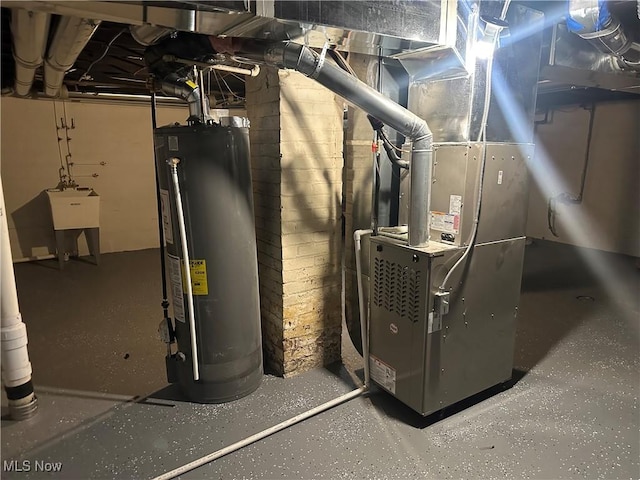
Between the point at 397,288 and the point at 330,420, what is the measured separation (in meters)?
0.74

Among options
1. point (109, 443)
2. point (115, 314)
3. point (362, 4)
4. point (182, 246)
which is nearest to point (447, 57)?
point (362, 4)

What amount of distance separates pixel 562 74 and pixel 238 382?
2665 millimetres

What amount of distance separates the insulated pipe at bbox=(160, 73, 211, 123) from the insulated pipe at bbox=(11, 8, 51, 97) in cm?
57

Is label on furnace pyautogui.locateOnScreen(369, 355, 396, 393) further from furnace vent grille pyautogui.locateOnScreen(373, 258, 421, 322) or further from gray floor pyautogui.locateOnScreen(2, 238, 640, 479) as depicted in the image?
furnace vent grille pyautogui.locateOnScreen(373, 258, 421, 322)

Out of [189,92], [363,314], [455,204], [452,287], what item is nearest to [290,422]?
[363,314]

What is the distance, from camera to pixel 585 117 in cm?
555

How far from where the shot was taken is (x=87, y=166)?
521 cm

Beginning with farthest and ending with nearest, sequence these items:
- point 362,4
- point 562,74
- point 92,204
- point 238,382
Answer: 1. point 92,204
2. point 562,74
3. point 238,382
4. point 362,4

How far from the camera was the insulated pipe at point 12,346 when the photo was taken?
1.95 m

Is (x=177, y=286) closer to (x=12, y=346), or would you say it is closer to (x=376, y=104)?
(x=12, y=346)

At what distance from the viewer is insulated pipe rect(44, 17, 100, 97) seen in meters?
2.03

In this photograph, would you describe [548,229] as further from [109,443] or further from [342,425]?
[109,443]

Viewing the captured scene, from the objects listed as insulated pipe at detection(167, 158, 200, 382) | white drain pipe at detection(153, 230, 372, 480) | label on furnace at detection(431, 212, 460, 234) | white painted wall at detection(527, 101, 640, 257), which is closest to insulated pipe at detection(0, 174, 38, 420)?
insulated pipe at detection(167, 158, 200, 382)

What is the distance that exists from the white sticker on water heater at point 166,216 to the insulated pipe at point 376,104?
2.54ft
